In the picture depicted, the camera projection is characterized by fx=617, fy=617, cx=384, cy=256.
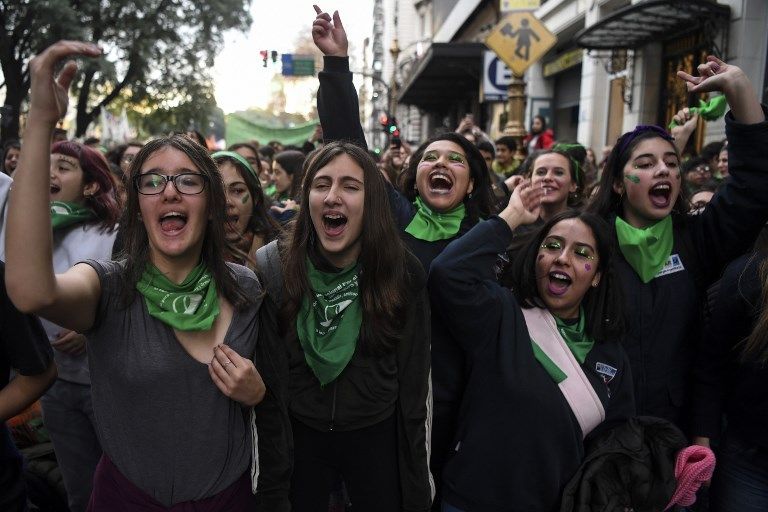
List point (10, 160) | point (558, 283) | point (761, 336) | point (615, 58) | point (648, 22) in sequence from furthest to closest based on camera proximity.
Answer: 1. point (615, 58)
2. point (648, 22)
3. point (10, 160)
4. point (558, 283)
5. point (761, 336)

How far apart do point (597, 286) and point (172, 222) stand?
1661mm

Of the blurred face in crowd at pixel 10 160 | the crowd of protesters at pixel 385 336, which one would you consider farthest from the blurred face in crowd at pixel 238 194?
the blurred face in crowd at pixel 10 160

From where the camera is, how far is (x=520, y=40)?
6.67 meters

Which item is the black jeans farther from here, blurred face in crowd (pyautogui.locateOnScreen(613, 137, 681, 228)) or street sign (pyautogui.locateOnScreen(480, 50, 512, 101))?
street sign (pyautogui.locateOnScreen(480, 50, 512, 101))

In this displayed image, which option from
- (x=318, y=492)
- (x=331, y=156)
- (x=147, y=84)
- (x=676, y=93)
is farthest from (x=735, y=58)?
(x=147, y=84)

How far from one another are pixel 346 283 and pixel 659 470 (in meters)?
1.34

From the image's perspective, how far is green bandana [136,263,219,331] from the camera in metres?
1.81

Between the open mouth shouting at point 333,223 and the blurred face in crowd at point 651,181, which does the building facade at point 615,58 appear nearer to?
the blurred face in crowd at point 651,181

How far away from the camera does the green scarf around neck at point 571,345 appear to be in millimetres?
2229

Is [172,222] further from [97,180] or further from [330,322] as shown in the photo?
[97,180]

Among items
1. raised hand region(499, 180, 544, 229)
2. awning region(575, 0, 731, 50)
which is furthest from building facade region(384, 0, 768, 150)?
raised hand region(499, 180, 544, 229)

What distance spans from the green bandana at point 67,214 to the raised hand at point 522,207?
2.14 metres

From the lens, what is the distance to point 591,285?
8.24 ft

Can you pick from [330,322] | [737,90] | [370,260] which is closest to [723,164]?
[737,90]
